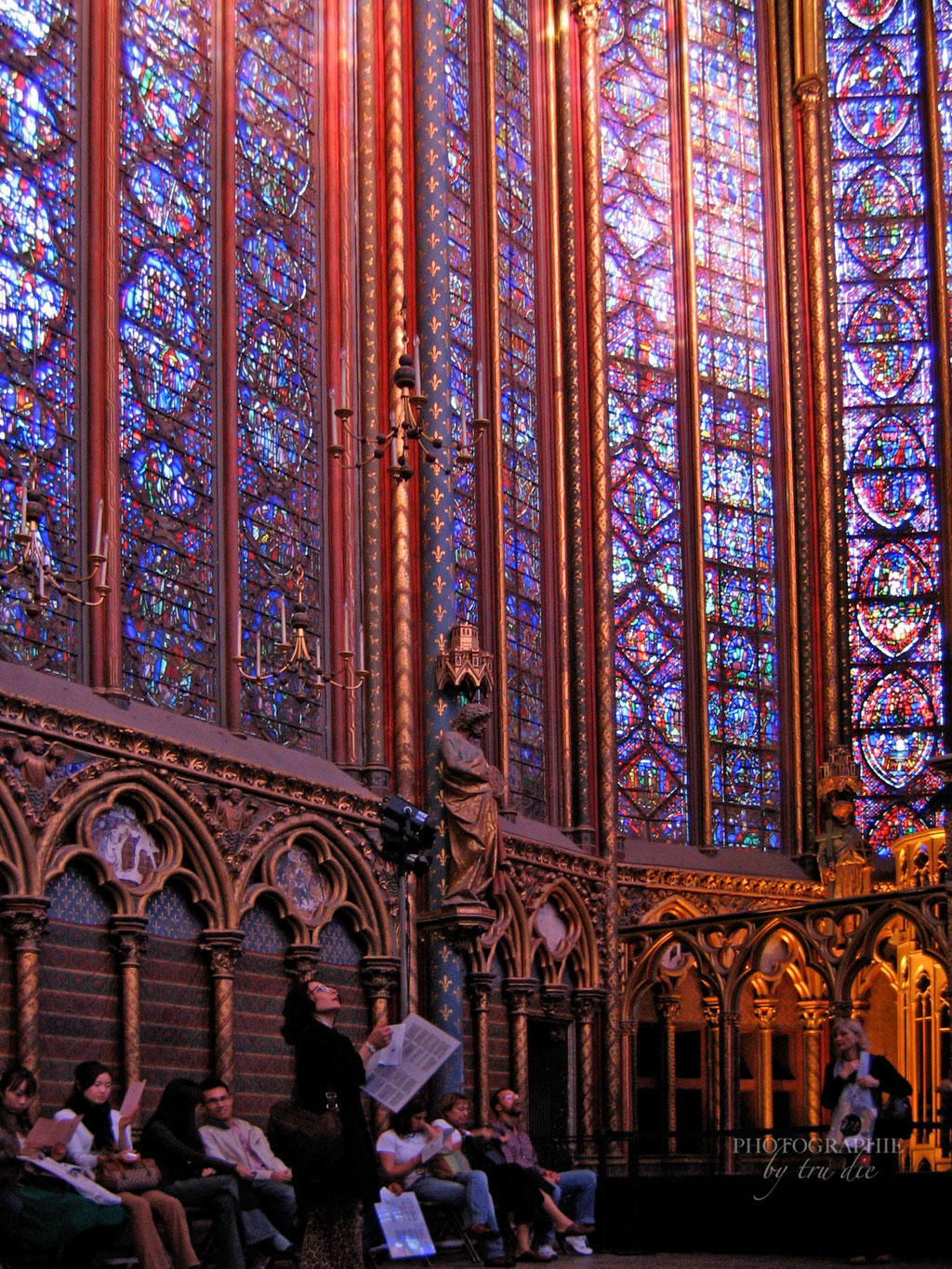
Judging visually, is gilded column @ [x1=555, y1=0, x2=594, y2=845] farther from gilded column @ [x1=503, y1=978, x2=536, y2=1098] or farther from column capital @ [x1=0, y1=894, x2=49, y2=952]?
column capital @ [x1=0, y1=894, x2=49, y2=952]

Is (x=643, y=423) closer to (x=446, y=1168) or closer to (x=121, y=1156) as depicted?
(x=446, y=1168)

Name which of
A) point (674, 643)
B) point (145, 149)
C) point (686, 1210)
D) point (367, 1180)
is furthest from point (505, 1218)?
point (674, 643)

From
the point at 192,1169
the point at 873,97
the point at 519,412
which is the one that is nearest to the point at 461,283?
the point at 519,412

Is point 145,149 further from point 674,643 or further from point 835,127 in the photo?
point 835,127

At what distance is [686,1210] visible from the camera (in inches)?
568

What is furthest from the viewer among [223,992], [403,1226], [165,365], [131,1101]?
[165,365]

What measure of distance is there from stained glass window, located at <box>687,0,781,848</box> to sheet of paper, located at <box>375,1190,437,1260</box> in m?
9.82

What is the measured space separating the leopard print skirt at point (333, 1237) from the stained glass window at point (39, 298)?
491cm

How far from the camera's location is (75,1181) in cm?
920

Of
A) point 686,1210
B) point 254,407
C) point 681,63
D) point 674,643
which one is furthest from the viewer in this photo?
point 681,63

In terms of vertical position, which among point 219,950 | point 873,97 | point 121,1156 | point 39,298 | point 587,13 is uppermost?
point 873,97

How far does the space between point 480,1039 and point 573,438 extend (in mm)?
6221

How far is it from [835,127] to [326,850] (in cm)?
1249

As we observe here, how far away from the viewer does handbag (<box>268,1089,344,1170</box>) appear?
8.60 metres
